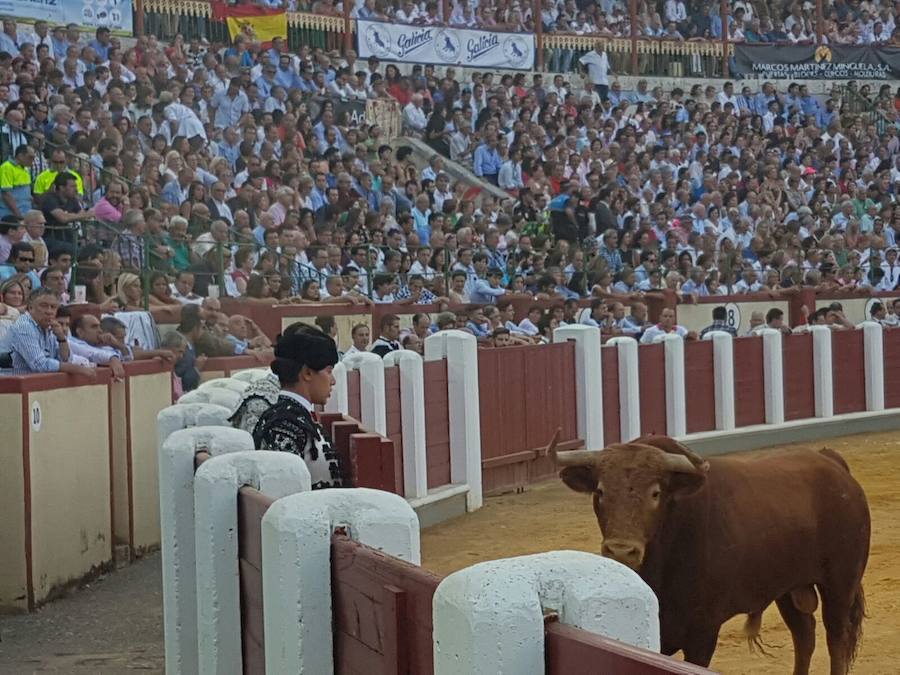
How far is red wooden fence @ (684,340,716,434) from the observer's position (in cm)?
1385

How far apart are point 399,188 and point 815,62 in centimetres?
1422

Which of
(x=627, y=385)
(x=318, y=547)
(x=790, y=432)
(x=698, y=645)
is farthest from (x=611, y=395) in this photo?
(x=318, y=547)

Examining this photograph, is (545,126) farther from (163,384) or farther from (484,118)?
(163,384)

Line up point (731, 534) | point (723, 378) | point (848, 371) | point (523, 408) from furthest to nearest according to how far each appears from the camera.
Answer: point (848, 371), point (723, 378), point (523, 408), point (731, 534)

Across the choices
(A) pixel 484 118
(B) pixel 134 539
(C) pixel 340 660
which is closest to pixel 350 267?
(B) pixel 134 539

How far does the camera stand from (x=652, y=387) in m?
13.4

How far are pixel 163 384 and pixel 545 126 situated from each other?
41.4 ft

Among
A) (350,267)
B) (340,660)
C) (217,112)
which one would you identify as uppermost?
(217,112)

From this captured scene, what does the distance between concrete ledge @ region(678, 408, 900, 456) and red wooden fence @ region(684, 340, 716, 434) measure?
14 centimetres

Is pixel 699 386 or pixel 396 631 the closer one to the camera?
pixel 396 631

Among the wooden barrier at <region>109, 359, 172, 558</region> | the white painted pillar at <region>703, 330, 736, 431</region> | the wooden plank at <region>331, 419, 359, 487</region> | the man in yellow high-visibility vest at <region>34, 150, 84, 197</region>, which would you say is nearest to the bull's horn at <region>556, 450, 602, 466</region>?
the wooden plank at <region>331, 419, 359, 487</region>

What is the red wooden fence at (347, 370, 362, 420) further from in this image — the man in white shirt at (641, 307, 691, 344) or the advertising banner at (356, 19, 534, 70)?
the advertising banner at (356, 19, 534, 70)

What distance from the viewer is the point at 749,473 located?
499 centimetres

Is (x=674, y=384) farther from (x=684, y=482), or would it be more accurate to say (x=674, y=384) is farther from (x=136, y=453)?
(x=684, y=482)
